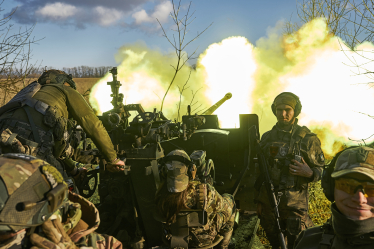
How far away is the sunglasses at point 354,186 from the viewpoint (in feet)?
6.31

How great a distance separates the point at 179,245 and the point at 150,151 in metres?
1.36

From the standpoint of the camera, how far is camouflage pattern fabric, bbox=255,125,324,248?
416 centimetres

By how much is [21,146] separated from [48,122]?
436mm

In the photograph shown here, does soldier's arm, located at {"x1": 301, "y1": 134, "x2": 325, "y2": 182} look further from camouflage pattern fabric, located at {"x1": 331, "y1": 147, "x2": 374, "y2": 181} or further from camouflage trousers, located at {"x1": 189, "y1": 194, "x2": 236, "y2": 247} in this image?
camouflage pattern fabric, located at {"x1": 331, "y1": 147, "x2": 374, "y2": 181}

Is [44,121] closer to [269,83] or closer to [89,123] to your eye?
[89,123]

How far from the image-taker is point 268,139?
471 cm

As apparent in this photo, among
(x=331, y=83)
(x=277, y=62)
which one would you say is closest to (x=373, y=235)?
(x=331, y=83)

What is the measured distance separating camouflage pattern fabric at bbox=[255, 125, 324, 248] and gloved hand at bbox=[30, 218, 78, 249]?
127 inches

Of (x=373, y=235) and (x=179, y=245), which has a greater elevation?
(x=373, y=235)

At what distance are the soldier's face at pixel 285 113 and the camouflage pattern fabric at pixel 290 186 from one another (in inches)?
6.0

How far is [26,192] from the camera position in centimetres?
172

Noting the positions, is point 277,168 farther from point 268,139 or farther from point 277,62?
point 277,62

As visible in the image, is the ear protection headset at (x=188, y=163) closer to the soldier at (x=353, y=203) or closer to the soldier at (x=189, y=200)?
the soldier at (x=189, y=200)

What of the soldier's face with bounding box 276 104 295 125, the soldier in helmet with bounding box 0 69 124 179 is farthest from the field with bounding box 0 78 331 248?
the soldier in helmet with bounding box 0 69 124 179
